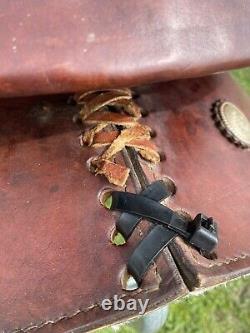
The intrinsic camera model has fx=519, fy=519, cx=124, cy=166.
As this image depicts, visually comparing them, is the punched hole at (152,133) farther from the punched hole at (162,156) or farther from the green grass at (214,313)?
the green grass at (214,313)

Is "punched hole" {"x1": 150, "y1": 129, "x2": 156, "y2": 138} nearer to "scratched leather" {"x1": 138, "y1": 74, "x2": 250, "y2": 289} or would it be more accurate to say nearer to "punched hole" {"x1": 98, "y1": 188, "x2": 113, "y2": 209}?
"scratched leather" {"x1": 138, "y1": 74, "x2": 250, "y2": 289}

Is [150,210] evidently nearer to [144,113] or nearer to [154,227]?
[154,227]

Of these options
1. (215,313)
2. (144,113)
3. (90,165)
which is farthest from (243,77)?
(90,165)

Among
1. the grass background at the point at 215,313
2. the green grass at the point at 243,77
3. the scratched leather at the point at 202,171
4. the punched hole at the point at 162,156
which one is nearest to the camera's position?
the scratched leather at the point at 202,171

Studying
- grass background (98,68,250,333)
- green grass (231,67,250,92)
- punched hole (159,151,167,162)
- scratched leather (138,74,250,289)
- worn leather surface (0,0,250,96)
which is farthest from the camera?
green grass (231,67,250,92)

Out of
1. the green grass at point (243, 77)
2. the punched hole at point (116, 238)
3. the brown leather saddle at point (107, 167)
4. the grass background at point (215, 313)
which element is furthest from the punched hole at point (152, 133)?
the green grass at point (243, 77)

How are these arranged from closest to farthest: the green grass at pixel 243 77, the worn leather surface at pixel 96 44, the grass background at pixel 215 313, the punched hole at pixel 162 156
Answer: the worn leather surface at pixel 96 44, the punched hole at pixel 162 156, the grass background at pixel 215 313, the green grass at pixel 243 77

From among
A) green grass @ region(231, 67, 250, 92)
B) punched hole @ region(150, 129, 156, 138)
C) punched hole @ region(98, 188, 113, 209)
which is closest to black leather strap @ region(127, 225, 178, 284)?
punched hole @ region(98, 188, 113, 209)
